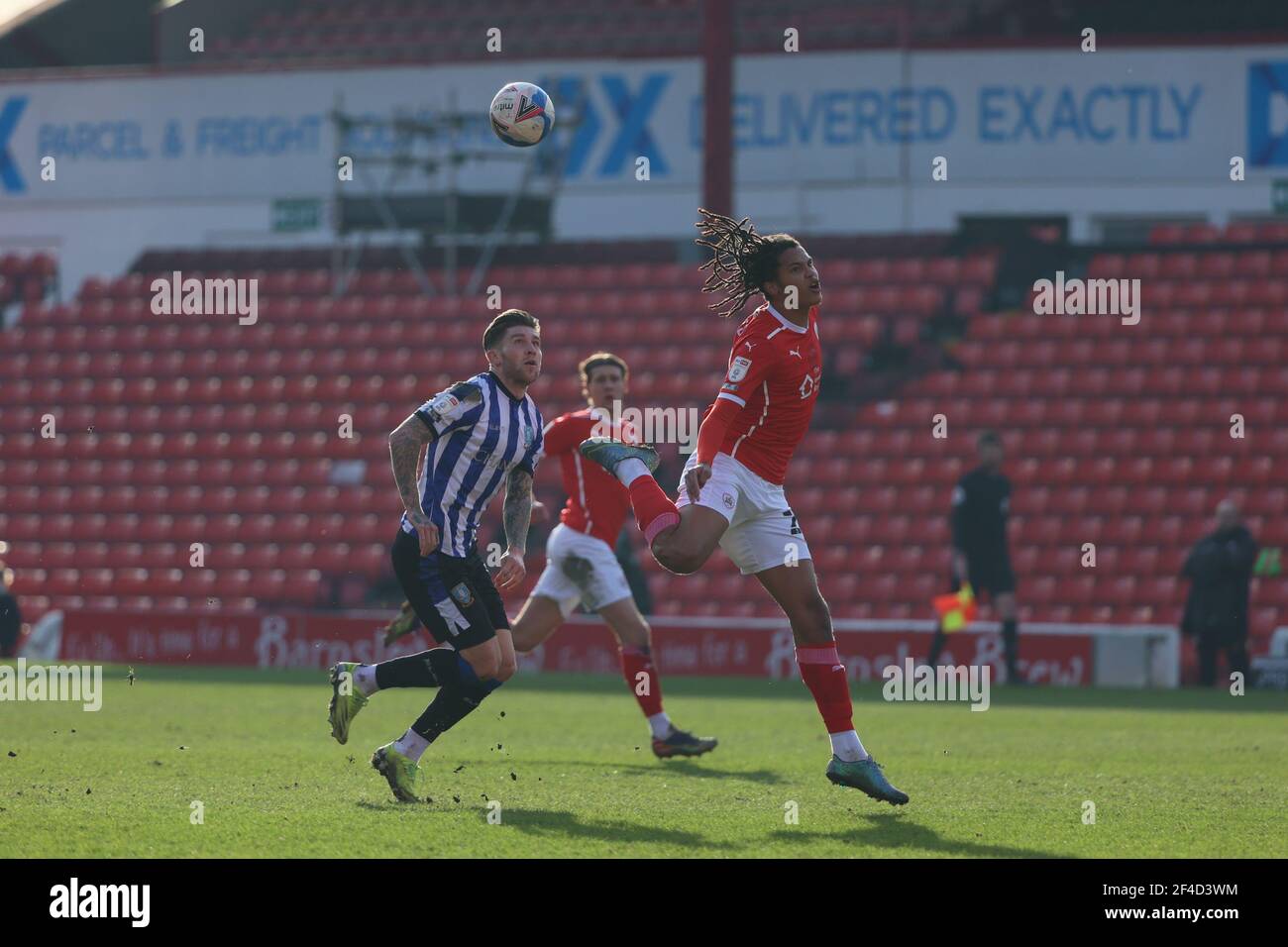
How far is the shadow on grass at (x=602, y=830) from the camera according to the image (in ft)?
22.2

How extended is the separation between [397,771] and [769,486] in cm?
209

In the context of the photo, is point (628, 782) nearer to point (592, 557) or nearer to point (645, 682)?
point (645, 682)

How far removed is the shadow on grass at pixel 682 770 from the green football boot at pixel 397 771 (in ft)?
6.03

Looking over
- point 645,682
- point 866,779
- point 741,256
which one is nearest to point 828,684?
point 866,779

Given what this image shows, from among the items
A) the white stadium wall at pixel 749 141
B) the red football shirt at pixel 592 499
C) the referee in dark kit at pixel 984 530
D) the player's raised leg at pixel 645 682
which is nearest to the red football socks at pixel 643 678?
the player's raised leg at pixel 645 682

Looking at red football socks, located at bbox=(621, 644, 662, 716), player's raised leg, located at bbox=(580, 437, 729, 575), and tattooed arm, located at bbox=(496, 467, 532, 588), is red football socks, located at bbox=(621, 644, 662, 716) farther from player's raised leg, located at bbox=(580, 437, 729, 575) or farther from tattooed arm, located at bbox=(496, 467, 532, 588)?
player's raised leg, located at bbox=(580, 437, 729, 575)

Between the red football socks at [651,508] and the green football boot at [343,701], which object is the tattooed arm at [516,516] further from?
the green football boot at [343,701]

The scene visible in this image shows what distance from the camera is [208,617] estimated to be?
63.4ft

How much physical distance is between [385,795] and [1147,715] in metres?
7.67

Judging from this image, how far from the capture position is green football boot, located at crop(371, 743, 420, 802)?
25.7ft

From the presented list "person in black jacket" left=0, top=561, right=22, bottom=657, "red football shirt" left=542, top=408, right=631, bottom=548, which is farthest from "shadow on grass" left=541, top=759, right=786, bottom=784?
"person in black jacket" left=0, top=561, right=22, bottom=657

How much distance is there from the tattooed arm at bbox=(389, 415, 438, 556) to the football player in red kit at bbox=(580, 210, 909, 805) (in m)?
0.98

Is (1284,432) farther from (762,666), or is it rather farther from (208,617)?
(208,617)

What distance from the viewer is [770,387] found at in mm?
8070
